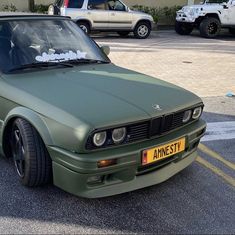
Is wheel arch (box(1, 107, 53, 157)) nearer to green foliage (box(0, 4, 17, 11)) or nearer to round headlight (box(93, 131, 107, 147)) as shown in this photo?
round headlight (box(93, 131, 107, 147))

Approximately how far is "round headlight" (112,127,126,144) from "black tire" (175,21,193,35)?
15.0m

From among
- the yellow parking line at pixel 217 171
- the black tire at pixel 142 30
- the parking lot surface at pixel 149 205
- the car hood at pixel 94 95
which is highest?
the car hood at pixel 94 95

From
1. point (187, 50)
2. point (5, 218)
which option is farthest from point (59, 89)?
point (187, 50)

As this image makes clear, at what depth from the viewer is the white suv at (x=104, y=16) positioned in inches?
597

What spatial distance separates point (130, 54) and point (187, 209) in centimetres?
884

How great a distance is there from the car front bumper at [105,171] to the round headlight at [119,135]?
0.07m

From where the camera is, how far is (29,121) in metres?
3.61

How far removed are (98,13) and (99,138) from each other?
1282 centimetres

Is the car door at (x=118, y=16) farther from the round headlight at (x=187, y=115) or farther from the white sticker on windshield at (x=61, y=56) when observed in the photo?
the round headlight at (x=187, y=115)

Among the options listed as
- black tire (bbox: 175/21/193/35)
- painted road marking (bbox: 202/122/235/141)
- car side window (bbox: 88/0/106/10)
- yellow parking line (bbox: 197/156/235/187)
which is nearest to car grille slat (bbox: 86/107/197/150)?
yellow parking line (bbox: 197/156/235/187)

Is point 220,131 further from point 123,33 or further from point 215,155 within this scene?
point 123,33

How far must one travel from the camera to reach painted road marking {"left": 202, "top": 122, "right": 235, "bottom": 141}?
550cm

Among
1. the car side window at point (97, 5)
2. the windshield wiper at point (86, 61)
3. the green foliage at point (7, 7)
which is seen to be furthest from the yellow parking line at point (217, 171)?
the green foliage at point (7, 7)

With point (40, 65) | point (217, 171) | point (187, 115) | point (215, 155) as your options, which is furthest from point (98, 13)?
point (187, 115)
